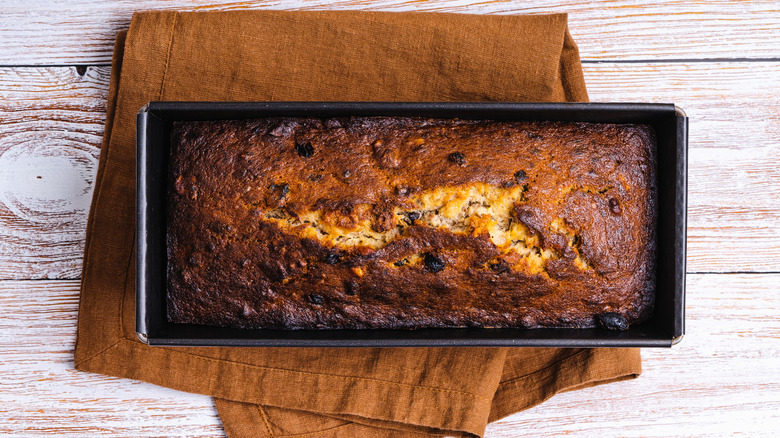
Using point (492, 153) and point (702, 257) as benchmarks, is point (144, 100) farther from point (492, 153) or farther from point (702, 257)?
point (702, 257)

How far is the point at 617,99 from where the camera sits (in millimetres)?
1873

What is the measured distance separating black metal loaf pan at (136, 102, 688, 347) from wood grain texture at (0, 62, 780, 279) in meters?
0.48

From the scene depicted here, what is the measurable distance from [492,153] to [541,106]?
0.20m

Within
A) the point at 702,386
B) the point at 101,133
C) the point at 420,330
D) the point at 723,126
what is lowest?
the point at 702,386

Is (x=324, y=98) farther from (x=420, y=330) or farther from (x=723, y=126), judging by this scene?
(x=723, y=126)

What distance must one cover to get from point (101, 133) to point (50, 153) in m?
0.20

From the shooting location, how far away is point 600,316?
1551 millimetres

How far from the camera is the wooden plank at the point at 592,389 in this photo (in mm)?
1905

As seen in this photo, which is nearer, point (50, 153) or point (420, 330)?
point (420, 330)

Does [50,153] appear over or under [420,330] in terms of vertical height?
over

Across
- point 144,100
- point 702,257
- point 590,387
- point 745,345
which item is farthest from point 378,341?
point 745,345

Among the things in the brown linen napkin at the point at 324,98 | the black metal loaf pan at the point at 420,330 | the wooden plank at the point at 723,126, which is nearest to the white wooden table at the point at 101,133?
the wooden plank at the point at 723,126

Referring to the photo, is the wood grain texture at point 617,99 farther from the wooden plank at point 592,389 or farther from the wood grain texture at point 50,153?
the wooden plank at point 592,389

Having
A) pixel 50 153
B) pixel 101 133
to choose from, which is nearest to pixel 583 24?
pixel 101 133
